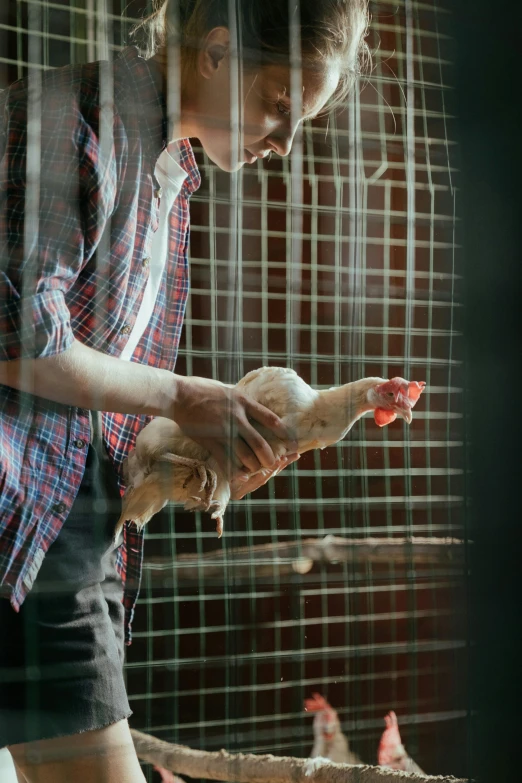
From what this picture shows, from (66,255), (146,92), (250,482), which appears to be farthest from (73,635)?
(146,92)

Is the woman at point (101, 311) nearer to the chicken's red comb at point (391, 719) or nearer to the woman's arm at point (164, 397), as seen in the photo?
the woman's arm at point (164, 397)

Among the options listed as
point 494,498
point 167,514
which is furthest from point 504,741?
point 167,514

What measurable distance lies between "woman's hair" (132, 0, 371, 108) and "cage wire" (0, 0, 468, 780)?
0.02 meters

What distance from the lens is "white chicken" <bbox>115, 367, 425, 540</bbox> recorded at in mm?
686

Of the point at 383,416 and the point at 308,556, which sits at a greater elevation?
the point at 383,416

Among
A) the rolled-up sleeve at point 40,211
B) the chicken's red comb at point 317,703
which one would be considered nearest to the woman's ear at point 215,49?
the rolled-up sleeve at point 40,211

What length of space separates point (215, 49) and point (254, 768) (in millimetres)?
637

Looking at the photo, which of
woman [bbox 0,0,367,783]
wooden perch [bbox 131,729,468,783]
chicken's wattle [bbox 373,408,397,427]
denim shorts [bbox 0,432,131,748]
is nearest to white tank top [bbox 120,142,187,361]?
woman [bbox 0,0,367,783]

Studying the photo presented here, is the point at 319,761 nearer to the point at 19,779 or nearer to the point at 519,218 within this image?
the point at 19,779

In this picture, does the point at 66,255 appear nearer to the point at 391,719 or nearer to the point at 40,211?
the point at 40,211

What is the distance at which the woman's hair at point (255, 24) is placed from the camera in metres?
0.63

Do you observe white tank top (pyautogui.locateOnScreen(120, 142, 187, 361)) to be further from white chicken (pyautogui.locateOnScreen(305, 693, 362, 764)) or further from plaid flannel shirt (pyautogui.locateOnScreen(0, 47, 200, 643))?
white chicken (pyautogui.locateOnScreen(305, 693, 362, 764))

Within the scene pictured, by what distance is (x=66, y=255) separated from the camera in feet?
1.96

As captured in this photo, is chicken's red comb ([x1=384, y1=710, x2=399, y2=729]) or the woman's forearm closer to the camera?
the woman's forearm
